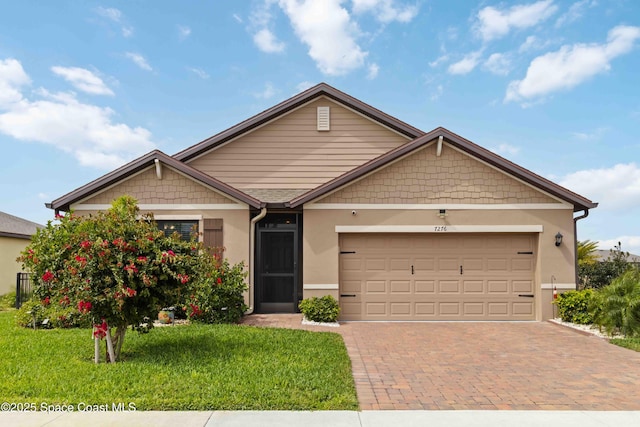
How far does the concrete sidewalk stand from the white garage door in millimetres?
6603

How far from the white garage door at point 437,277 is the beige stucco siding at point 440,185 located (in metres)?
0.98

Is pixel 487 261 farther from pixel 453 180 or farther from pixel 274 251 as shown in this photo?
pixel 274 251

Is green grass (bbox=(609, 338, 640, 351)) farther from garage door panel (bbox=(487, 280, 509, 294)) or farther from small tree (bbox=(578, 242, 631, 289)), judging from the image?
small tree (bbox=(578, 242, 631, 289))

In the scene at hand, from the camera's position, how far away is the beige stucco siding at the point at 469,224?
1148 cm

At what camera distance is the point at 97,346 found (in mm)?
6859

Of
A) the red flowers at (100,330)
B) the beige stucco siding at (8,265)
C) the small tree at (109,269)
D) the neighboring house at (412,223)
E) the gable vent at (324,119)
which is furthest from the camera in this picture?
the beige stucco siding at (8,265)

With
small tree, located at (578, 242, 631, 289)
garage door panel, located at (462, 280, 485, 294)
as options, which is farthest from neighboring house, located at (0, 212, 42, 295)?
small tree, located at (578, 242, 631, 289)

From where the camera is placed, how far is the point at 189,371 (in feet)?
20.6

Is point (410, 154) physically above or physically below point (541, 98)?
below

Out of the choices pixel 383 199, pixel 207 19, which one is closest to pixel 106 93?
pixel 207 19

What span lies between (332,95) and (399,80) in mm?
2685

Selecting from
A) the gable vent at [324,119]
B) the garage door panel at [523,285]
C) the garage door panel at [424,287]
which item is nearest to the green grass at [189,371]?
the garage door panel at [424,287]

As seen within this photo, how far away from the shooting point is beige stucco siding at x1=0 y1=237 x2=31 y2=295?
18.6 meters

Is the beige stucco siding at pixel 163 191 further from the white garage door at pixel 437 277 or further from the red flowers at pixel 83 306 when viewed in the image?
the red flowers at pixel 83 306
